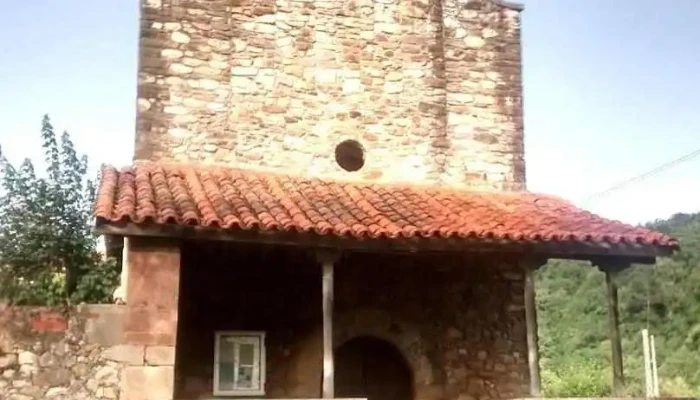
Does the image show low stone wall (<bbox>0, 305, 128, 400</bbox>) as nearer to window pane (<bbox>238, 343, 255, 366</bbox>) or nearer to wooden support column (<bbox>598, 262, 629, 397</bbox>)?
window pane (<bbox>238, 343, 255, 366</bbox>)

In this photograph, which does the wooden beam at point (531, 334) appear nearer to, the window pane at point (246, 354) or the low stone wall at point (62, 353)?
the window pane at point (246, 354)

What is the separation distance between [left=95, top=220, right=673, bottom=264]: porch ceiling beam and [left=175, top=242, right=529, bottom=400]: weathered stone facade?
36.6 inches

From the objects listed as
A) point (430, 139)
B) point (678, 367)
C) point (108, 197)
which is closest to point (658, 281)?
point (678, 367)

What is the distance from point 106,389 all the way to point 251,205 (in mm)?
2237

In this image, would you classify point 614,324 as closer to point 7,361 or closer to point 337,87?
point 337,87

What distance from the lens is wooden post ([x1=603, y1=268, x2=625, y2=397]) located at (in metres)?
9.11

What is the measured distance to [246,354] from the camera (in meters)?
9.64

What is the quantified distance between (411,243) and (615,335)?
257 cm

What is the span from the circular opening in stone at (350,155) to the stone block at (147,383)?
3937 millimetres

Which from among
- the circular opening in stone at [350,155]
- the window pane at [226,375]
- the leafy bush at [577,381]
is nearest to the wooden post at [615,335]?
the circular opening in stone at [350,155]

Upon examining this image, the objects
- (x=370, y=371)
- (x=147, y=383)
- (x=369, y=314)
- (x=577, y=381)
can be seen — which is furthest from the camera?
(x=577, y=381)

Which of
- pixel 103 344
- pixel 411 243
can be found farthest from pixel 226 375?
pixel 411 243

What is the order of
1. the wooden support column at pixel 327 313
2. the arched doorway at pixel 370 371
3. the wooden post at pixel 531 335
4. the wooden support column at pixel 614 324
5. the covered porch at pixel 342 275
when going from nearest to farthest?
the covered porch at pixel 342 275, the wooden support column at pixel 327 313, the wooden post at pixel 531 335, the wooden support column at pixel 614 324, the arched doorway at pixel 370 371

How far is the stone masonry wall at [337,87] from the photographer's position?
10383 millimetres
